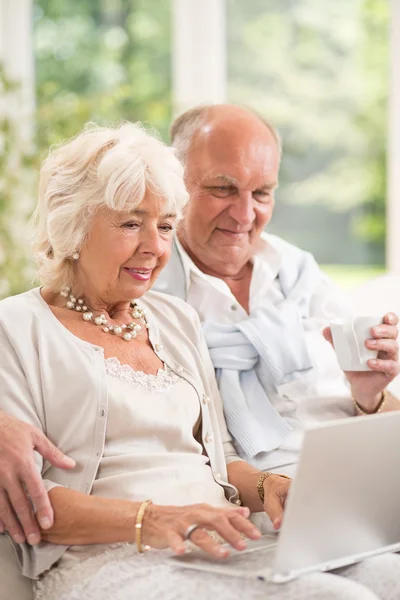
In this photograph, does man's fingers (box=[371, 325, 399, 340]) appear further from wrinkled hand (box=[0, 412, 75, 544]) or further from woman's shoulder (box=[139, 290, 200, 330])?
wrinkled hand (box=[0, 412, 75, 544])

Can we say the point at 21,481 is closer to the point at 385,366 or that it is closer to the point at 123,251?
the point at 123,251

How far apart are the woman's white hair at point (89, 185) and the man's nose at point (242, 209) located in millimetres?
405

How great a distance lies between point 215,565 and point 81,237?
2.44 feet

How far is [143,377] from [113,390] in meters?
0.09

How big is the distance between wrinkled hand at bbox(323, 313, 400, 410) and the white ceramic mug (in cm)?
1

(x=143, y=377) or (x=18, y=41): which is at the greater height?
(x=18, y=41)

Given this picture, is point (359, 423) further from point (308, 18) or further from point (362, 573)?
point (308, 18)

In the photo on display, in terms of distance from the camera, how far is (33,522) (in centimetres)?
166

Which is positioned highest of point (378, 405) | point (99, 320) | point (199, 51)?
point (199, 51)

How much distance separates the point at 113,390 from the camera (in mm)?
1812

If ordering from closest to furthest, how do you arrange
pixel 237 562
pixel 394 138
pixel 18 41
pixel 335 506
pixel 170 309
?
1. pixel 335 506
2. pixel 237 562
3. pixel 170 309
4. pixel 394 138
5. pixel 18 41

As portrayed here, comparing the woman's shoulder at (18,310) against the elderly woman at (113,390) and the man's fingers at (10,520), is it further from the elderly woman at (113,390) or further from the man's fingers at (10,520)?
the man's fingers at (10,520)

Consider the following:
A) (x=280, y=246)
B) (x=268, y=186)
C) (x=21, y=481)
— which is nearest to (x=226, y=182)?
(x=268, y=186)

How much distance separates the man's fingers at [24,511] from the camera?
1639 millimetres
